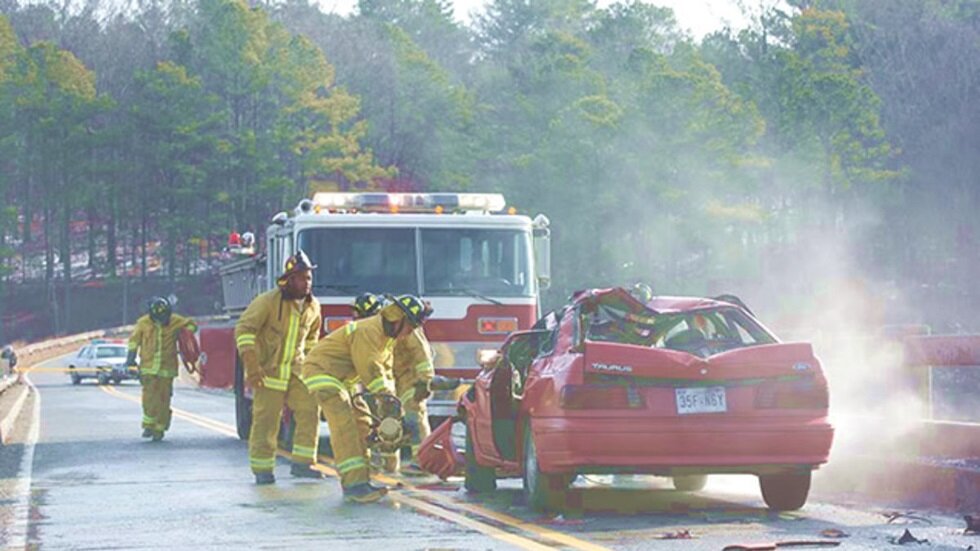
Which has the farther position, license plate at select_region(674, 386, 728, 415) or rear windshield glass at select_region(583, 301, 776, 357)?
rear windshield glass at select_region(583, 301, 776, 357)

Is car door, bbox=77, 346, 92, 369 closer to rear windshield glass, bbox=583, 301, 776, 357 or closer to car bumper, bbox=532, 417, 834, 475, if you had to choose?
rear windshield glass, bbox=583, 301, 776, 357

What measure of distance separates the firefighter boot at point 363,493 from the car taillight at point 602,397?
2131 millimetres

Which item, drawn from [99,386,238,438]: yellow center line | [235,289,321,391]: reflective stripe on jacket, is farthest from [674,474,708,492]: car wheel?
[99,386,238,438]: yellow center line

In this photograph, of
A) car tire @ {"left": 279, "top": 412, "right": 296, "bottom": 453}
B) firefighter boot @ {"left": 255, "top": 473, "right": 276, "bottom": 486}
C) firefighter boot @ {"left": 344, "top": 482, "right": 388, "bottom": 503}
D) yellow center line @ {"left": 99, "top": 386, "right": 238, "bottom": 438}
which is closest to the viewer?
firefighter boot @ {"left": 344, "top": 482, "right": 388, "bottom": 503}

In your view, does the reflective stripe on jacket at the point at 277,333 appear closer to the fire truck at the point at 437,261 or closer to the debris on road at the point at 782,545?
the fire truck at the point at 437,261

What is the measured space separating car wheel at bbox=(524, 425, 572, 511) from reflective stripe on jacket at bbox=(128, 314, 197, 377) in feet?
32.3

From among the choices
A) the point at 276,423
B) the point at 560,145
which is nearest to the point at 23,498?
the point at 276,423

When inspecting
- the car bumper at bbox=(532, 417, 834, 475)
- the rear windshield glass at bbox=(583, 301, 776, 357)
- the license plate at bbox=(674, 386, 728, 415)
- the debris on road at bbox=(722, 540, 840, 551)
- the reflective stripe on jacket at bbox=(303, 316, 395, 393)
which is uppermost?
the rear windshield glass at bbox=(583, 301, 776, 357)

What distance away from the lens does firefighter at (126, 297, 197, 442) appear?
20500 mm

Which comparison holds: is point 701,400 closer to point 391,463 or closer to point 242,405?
point 391,463

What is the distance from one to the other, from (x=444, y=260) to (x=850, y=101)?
5310 cm

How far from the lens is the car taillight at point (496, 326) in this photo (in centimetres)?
1752

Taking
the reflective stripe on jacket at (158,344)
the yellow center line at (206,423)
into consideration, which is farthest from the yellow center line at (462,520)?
the yellow center line at (206,423)

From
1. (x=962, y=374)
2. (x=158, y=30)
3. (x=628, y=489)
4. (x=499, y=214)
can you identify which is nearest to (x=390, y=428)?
(x=628, y=489)
